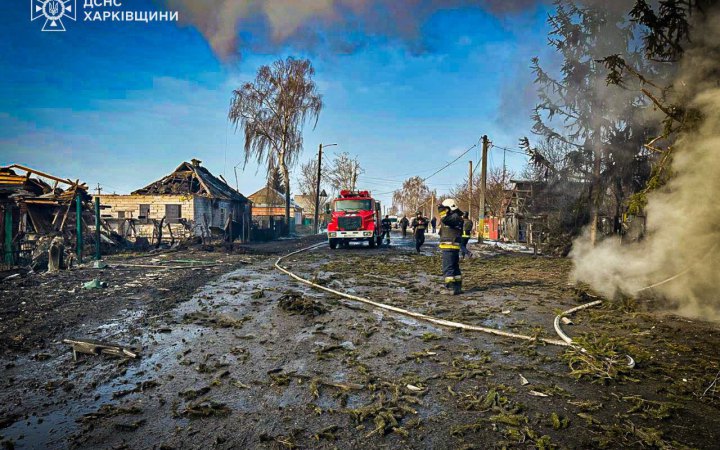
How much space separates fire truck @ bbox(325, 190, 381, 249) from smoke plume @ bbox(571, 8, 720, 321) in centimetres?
1383

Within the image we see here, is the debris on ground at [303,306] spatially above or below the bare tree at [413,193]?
below

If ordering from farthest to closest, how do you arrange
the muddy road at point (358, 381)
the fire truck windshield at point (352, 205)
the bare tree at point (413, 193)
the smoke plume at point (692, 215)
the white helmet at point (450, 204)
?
the bare tree at point (413, 193)
the fire truck windshield at point (352, 205)
the white helmet at point (450, 204)
the smoke plume at point (692, 215)
the muddy road at point (358, 381)

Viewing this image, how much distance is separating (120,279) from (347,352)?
8.10 m

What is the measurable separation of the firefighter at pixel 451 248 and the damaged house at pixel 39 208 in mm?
11573

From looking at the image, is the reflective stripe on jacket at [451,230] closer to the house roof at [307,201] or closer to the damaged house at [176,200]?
the damaged house at [176,200]

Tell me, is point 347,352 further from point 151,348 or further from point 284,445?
point 151,348

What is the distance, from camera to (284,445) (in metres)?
2.83

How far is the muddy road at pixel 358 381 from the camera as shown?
9.80ft

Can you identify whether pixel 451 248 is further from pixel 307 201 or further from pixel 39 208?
pixel 307 201

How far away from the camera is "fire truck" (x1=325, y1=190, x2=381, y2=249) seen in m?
20.8

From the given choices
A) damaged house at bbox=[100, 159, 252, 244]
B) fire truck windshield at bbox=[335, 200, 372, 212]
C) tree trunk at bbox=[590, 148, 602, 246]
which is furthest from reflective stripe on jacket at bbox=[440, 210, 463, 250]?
damaged house at bbox=[100, 159, 252, 244]

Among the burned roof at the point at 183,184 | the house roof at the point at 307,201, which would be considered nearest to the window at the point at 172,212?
the burned roof at the point at 183,184

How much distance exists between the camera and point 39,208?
1614cm

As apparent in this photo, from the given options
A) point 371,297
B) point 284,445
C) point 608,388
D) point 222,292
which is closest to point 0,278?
point 222,292
